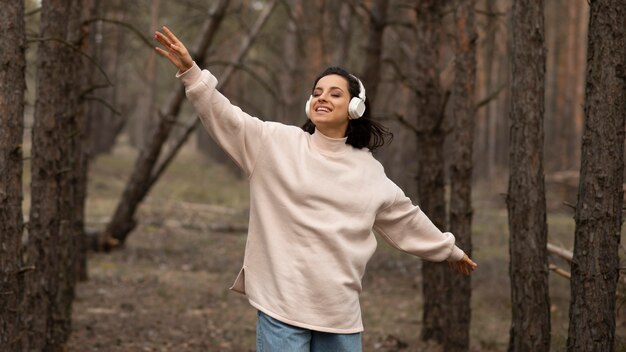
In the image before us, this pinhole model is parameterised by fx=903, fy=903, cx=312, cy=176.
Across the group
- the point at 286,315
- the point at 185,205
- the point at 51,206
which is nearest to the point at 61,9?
the point at 51,206

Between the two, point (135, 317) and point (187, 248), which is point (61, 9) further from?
point (187, 248)

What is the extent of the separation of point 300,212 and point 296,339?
0.57m

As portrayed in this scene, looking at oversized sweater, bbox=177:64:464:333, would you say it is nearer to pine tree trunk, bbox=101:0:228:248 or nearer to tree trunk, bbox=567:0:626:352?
tree trunk, bbox=567:0:626:352

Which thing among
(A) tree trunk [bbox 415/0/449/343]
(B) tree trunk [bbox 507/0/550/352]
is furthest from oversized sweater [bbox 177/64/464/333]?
(A) tree trunk [bbox 415/0/449/343]

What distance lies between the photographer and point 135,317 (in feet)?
31.6

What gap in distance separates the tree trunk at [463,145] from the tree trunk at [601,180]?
7.01 feet

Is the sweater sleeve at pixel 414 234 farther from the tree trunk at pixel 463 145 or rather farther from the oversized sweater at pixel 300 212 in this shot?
the tree trunk at pixel 463 145

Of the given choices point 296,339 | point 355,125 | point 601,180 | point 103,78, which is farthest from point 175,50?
point 103,78

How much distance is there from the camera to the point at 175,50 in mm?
3846

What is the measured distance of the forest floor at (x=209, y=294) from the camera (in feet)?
28.0

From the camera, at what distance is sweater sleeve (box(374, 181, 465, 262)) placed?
14.7 feet

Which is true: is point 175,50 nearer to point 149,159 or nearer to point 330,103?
Result: point 330,103

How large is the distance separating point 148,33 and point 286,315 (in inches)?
1073

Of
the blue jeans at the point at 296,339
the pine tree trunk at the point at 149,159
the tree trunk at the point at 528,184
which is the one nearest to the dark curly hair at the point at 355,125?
the blue jeans at the point at 296,339
